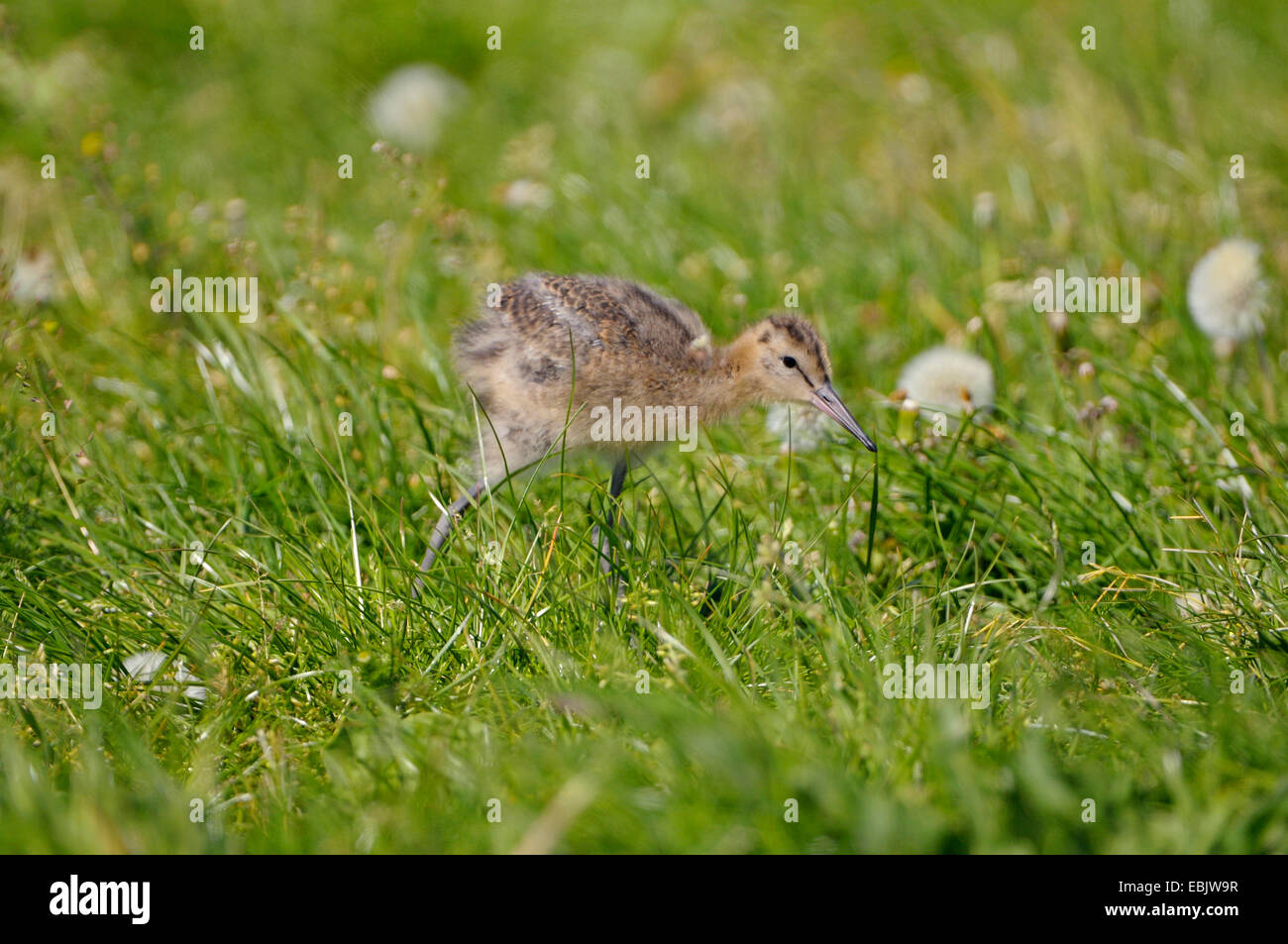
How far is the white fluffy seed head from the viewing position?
15.6 feet

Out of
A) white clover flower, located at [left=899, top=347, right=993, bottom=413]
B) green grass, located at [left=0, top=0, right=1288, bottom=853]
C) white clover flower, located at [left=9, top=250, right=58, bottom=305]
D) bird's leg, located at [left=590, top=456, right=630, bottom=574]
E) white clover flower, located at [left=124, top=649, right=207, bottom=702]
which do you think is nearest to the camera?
green grass, located at [left=0, top=0, right=1288, bottom=853]

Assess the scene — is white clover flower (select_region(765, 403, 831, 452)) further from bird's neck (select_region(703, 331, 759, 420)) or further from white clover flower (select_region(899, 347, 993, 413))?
white clover flower (select_region(899, 347, 993, 413))

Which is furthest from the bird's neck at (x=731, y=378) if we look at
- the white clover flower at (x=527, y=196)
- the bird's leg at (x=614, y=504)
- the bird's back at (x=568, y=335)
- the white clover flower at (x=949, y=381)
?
the white clover flower at (x=527, y=196)

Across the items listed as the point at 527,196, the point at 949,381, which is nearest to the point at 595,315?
the point at 949,381

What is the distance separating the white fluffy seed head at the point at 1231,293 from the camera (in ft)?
15.6

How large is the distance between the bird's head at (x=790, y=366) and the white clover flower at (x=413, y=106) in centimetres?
407

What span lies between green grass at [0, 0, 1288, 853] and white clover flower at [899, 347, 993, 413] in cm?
17

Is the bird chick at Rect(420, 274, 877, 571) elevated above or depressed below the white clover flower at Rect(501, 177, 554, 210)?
below

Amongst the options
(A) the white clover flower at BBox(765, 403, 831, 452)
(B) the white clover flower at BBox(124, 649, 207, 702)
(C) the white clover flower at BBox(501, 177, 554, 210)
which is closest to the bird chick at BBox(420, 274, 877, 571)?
(A) the white clover flower at BBox(765, 403, 831, 452)

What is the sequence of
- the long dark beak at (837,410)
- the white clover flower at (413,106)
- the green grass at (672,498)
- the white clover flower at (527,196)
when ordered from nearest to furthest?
the green grass at (672,498), the long dark beak at (837,410), the white clover flower at (527,196), the white clover flower at (413,106)

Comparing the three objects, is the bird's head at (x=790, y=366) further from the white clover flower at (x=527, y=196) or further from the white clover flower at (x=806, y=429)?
the white clover flower at (x=527, y=196)

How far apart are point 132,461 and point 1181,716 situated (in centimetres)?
356

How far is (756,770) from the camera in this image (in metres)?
2.60
